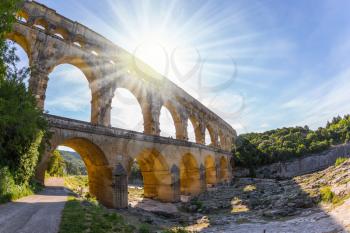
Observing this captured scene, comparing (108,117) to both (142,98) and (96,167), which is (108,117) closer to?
(96,167)

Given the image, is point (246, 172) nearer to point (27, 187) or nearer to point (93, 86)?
point (93, 86)

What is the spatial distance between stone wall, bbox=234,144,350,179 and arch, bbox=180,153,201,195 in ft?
80.3

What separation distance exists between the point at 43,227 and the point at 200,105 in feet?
117

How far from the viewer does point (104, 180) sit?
1897 centimetres

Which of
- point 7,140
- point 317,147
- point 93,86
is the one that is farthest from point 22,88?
point 317,147

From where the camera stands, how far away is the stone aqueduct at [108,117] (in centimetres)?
1836

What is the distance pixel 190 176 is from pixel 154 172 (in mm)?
7487

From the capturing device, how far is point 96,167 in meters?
19.6

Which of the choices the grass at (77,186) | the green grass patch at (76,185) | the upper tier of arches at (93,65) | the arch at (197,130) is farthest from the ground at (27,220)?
the arch at (197,130)

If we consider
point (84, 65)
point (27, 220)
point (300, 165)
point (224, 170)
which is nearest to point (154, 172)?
point (84, 65)

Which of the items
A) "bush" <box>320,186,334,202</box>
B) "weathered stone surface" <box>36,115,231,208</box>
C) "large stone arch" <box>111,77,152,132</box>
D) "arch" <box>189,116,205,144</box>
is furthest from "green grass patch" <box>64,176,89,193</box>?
"bush" <box>320,186,334,202</box>

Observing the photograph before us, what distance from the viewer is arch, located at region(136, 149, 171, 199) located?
24.4m

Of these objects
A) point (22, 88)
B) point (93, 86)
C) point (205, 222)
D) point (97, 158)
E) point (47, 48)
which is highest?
point (47, 48)

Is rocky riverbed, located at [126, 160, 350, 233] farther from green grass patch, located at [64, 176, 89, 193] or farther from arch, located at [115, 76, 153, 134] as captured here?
green grass patch, located at [64, 176, 89, 193]
